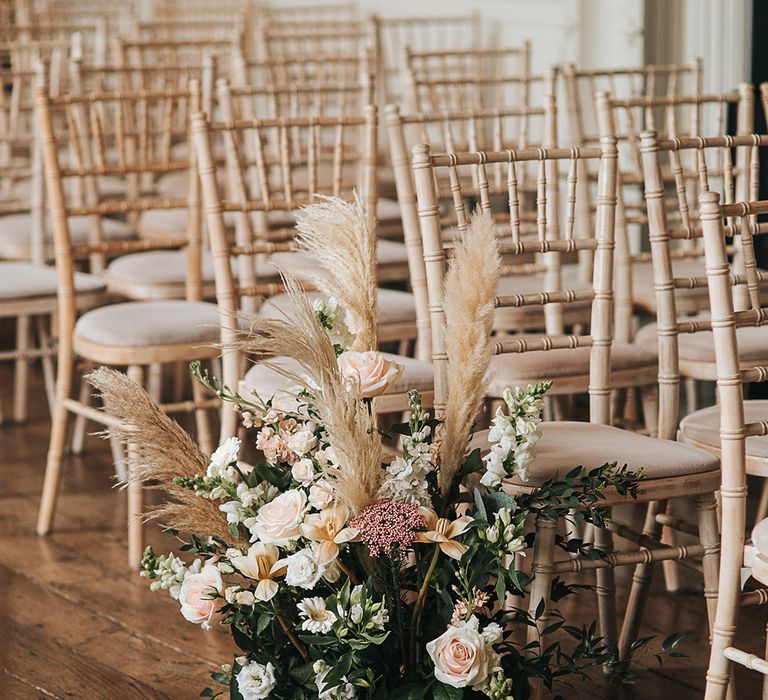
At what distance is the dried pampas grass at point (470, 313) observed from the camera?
1644 millimetres

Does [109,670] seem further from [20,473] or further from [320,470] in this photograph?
[20,473]

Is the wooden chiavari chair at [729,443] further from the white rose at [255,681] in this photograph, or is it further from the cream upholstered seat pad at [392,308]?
the cream upholstered seat pad at [392,308]

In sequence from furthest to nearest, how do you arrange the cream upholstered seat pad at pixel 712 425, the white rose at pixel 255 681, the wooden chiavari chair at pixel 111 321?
the wooden chiavari chair at pixel 111 321 < the cream upholstered seat pad at pixel 712 425 < the white rose at pixel 255 681

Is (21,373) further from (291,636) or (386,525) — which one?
(386,525)

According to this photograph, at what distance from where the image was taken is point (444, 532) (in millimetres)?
1763

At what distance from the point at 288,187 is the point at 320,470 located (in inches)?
47.4

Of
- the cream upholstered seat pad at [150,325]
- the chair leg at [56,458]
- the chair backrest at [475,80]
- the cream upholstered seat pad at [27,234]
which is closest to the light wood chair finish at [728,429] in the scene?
the cream upholstered seat pad at [150,325]

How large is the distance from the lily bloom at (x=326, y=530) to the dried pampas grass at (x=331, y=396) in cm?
6

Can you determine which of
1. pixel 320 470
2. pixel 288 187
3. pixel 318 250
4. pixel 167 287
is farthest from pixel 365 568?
pixel 167 287

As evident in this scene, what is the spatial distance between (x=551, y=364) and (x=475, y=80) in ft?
4.15

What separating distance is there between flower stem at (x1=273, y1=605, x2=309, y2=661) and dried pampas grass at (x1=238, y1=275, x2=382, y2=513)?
0.85 feet

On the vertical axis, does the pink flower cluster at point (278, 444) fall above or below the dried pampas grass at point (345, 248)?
below

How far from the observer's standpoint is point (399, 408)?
247cm

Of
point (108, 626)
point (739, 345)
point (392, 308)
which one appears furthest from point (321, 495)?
point (392, 308)
